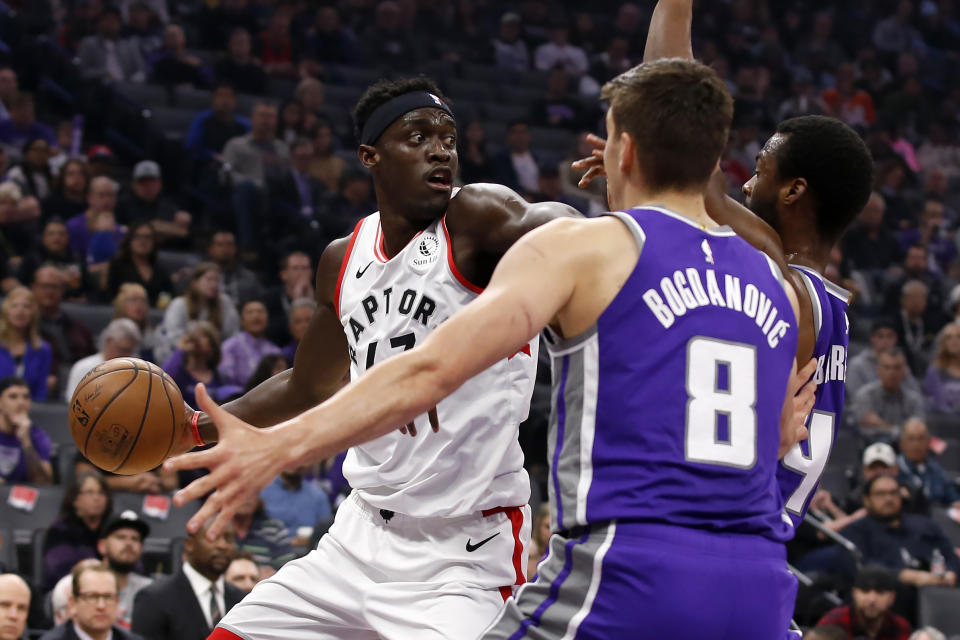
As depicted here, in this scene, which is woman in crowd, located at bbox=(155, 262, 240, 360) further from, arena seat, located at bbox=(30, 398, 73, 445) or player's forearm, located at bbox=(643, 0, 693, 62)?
player's forearm, located at bbox=(643, 0, 693, 62)

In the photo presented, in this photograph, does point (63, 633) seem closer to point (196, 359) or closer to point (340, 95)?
point (196, 359)

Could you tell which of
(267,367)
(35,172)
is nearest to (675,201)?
(267,367)

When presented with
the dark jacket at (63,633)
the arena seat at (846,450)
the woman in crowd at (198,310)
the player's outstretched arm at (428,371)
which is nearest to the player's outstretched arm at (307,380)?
the player's outstretched arm at (428,371)

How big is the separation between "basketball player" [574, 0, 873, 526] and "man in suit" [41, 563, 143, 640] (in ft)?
14.8

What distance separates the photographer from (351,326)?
430 cm

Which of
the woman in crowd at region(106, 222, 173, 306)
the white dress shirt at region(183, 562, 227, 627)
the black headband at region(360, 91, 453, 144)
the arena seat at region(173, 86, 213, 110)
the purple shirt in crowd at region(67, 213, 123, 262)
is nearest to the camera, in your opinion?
the black headband at region(360, 91, 453, 144)

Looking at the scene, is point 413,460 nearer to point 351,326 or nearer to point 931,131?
point 351,326

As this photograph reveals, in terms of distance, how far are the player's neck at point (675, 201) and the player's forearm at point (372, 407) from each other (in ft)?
2.19

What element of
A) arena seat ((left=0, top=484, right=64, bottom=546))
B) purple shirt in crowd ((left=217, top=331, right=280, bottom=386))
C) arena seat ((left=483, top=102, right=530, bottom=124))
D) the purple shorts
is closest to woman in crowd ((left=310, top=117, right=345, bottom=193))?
purple shirt in crowd ((left=217, top=331, right=280, bottom=386))

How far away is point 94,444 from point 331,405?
181cm

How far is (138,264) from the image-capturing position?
10570 mm

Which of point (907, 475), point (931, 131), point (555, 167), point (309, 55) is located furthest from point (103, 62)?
point (931, 131)

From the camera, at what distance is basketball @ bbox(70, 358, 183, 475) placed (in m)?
4.07

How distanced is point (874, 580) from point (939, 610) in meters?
0.70
